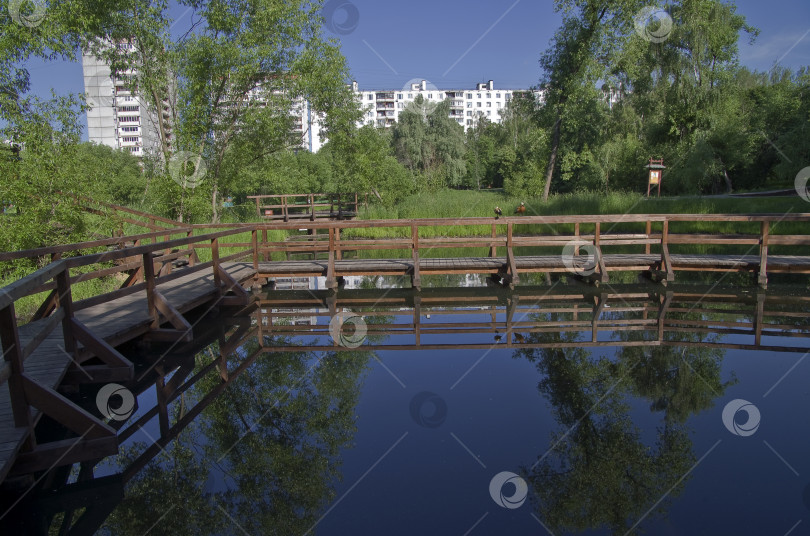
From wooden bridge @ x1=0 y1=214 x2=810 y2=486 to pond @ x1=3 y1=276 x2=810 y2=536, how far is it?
38 cm

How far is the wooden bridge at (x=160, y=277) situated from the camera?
3.71 meters

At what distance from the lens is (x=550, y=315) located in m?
8.82

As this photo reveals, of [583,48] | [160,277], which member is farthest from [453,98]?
[160,277]

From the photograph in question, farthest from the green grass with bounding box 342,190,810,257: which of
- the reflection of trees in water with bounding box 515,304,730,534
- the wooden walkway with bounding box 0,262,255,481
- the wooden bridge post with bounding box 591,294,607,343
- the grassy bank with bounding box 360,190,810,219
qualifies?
the reflection of trees in water with bounding box 515,304,730,534

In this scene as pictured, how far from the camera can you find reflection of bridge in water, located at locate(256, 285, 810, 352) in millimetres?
7281

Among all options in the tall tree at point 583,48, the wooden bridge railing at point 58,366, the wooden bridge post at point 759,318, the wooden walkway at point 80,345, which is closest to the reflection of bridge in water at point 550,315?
the wooden bridge post at point 759,318

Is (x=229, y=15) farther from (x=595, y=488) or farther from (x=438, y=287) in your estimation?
(x=595, y=488)

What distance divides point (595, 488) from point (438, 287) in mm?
8534

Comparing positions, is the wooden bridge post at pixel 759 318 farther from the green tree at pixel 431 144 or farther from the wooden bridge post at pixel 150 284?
the green tree at pixel 431 144

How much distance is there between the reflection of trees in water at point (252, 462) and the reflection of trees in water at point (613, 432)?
1.53 m

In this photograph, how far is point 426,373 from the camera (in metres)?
6.09

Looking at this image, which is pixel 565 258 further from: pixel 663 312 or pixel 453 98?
pixel 453 98

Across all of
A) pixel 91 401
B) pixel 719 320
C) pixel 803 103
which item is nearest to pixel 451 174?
pixel 803 103

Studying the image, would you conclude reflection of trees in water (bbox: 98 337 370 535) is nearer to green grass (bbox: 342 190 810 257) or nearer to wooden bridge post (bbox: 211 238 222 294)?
wooden bridge post (bbox: 211 238 222 294)
